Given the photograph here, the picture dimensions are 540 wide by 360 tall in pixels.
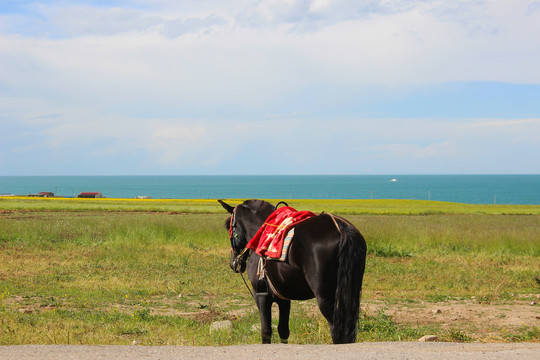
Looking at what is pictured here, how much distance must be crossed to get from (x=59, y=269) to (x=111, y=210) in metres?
32.2

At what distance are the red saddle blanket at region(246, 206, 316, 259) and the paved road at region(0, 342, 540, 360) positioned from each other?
114 centimetres

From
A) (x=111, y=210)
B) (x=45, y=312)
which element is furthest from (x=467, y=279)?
(x=111, y=210)

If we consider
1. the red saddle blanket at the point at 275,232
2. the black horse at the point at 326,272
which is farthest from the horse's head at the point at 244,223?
the black horse at the point at 326,272

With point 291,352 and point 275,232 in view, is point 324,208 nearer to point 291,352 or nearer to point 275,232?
point 275,232

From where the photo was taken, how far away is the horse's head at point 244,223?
23.1 feet

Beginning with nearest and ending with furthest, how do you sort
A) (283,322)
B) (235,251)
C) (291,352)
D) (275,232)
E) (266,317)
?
(291,352), (275,232), (266,317), (283,322), (235,251)

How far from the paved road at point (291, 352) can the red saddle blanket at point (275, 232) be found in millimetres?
1137

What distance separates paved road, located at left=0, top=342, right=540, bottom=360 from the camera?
15.5ft

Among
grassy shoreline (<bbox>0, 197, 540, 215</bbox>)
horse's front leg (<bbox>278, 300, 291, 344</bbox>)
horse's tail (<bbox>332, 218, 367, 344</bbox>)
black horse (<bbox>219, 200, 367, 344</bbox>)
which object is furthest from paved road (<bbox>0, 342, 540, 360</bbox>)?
grassy shoreline (<bbox>0, 197, 540, 215</bbox>)

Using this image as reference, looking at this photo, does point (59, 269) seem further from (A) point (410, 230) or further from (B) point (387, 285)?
(A) point (410, 230)

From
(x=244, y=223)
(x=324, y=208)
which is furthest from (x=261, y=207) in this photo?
(x=324, y=208)

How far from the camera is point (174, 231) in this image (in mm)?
20906

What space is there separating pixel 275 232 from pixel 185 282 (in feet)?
23.0

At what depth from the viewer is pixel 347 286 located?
5438 millimetres
